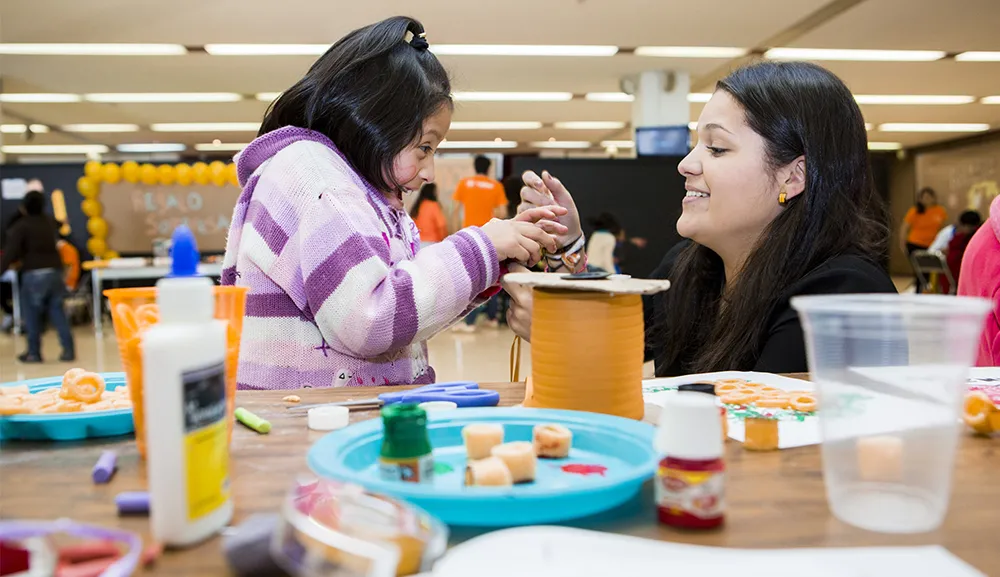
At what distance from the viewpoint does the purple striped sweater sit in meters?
1.27

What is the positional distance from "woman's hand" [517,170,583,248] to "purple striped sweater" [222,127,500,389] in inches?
8.8

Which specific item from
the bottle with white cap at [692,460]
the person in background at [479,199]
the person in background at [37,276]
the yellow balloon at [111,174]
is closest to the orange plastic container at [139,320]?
the bottle with white cap at [692,460]

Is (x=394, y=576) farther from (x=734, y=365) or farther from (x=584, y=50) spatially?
(x=584, y=50)

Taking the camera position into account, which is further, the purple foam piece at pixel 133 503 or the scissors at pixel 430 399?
the scissors at pixel 430 399

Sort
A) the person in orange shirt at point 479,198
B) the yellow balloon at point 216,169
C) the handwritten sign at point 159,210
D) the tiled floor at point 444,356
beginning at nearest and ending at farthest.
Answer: the tiled floor at point 444,356 < the person in orange shirt at point 479,198 < the yellow balloon at point 216,169 < the handwritten sign at point 159,210

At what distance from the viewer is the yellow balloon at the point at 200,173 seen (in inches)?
388

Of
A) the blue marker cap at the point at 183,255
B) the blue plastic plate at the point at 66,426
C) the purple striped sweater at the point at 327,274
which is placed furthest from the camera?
the purple striped sweater at the point at 327,274

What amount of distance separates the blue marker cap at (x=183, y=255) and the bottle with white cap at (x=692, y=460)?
43cm

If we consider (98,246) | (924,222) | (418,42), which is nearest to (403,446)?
(418,42)

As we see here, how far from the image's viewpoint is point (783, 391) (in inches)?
44.3

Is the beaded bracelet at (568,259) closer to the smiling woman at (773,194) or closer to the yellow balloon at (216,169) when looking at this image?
the smiling woman at (773,194)

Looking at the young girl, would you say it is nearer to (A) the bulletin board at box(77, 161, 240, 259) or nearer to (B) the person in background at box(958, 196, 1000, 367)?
(B) the person in background at box(958, 196, 1000, 367)

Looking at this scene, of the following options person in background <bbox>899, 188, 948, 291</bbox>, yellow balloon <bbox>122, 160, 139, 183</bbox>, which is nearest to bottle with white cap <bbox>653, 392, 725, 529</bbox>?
yellow balloon <bbox>122, 160, 139, 183</bbox>

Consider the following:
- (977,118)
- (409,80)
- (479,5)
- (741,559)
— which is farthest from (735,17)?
(977,118)
